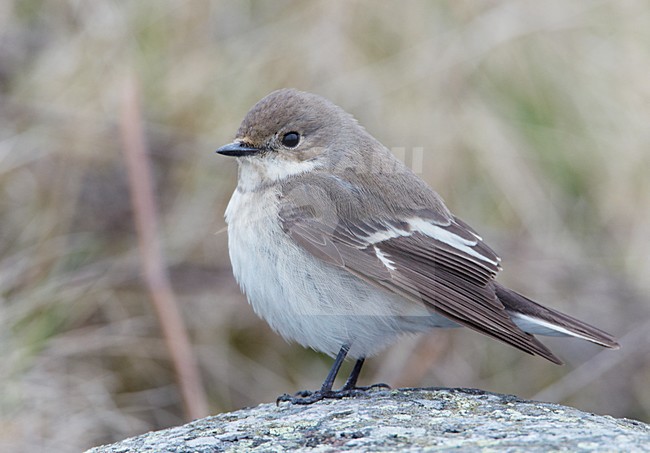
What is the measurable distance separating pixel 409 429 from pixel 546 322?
1.12 meters

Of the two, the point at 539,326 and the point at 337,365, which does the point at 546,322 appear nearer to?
the point at 539,326

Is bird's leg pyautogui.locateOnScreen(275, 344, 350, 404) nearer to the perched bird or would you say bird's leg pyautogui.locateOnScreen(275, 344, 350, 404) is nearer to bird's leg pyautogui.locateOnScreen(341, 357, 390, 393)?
the perched bird

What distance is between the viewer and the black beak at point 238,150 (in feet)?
14.6

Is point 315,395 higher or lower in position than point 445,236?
lower

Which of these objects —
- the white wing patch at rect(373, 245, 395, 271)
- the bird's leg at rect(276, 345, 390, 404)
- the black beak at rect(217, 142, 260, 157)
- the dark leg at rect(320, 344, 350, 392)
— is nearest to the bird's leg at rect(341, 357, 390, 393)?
the bird's leg at rect(276, 345, 390, 404)

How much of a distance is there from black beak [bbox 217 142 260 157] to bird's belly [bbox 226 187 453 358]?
20.2 inches

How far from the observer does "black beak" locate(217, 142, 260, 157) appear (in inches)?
176

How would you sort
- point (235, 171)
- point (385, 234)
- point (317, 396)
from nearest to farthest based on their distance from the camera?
point (317, 396) < point (385, 234) < point (235, 171)

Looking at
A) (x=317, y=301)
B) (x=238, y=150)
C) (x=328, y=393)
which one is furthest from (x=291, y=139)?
(x=328, y=393)

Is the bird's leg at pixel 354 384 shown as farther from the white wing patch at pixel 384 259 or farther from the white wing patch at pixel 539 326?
the white wing patch at pixel 539 326

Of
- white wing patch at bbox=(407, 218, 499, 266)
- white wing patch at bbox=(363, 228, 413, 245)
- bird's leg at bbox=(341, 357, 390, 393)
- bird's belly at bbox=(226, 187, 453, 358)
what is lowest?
bird's leg at bbox=(341, 357, 390, 393)

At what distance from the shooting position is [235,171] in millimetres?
6480

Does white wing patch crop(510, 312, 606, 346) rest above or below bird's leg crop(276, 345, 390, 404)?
above

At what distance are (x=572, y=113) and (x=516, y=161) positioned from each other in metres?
0.76
